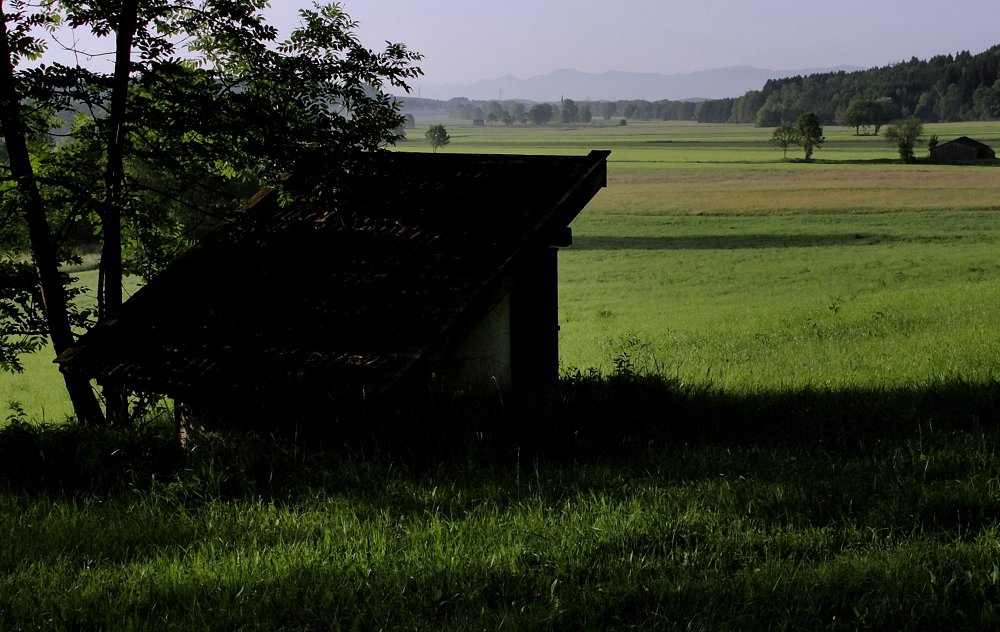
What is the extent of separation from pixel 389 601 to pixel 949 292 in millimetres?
20568

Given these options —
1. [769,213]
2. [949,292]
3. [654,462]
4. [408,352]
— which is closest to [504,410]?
[408,352]

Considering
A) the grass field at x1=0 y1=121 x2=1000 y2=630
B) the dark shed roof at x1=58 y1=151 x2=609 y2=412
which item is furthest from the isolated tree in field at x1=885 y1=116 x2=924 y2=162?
the dark shed roof at x1=58 y1=151 x2=609 y2=412

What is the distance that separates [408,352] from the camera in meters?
7.48

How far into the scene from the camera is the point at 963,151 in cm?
9006

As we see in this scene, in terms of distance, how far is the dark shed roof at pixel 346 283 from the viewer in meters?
7.80

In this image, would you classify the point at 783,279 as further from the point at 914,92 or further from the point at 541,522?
the point at 914,92

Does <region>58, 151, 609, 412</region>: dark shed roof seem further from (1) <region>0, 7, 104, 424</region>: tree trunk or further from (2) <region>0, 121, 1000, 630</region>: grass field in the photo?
(1) <region>0, 7, 104, 424</region>: tree trunk

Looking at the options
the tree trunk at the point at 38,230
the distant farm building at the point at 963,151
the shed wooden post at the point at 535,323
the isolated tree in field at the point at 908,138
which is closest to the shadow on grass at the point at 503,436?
the shed wooden post at the point at 535,323

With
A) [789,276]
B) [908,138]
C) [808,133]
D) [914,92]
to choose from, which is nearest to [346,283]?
[789,276]

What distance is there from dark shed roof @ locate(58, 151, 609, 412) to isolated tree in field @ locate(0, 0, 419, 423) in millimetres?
753

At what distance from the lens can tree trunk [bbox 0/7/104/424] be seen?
33.5ft

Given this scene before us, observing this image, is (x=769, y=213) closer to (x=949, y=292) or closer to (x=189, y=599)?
(x=949, y=292)

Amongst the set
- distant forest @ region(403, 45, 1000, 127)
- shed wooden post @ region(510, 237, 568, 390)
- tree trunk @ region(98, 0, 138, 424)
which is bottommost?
shed wooden post @ region(510, 237, 568, 390)

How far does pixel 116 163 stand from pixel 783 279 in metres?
25.9
